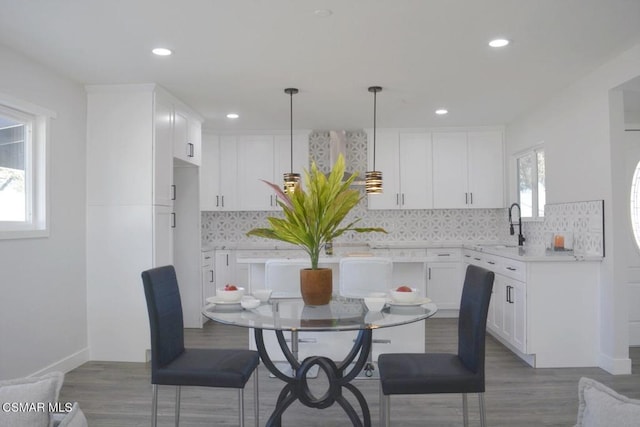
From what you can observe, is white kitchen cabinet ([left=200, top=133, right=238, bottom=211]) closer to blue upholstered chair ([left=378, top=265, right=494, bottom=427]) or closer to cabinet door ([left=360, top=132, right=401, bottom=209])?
cabinet door ([left=360, top=132, right=401, bottom=209])

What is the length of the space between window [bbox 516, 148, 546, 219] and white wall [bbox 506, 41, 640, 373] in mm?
752

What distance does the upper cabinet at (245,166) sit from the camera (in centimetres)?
631

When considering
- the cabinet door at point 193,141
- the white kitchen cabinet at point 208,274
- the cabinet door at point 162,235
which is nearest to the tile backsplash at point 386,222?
the white kitchen cabinet at point 208,274

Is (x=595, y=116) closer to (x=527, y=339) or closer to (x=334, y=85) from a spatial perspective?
(x=527, y=339)

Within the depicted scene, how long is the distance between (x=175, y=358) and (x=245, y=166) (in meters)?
4.08

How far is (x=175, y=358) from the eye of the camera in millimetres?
2514

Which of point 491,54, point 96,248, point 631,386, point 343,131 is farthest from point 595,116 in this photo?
point 96,248

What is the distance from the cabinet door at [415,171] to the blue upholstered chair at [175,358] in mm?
4075

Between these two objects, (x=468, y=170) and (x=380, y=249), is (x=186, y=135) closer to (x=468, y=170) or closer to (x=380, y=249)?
(x=380, y=249)

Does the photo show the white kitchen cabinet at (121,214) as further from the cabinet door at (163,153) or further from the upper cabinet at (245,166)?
the upper cabinet at (245,166)

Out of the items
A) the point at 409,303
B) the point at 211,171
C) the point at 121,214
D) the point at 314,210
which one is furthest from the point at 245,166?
the point at 409,303

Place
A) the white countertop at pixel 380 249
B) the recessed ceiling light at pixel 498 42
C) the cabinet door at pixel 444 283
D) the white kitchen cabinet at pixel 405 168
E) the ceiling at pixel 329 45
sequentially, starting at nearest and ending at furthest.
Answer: the ceiling at pixel 329 45 < the recessed ceiling light at pixel 498 42 < the white countertop at pixel 380 249 < the cabinet door at pixel 444 283 < the white kitchen cabinet at pixel 405 168

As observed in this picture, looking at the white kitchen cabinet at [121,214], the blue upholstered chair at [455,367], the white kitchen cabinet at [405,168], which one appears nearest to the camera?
the blue upholstered chair at [455,367]

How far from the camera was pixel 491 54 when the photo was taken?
3496mm
